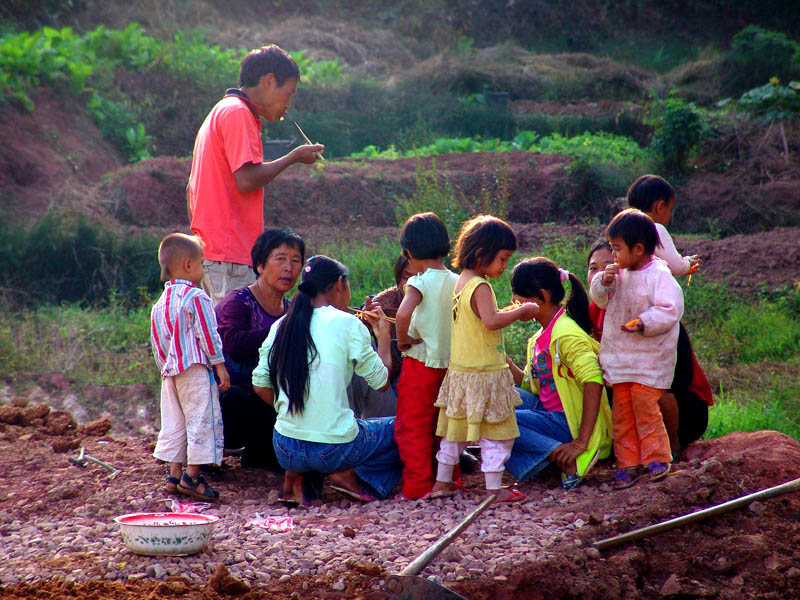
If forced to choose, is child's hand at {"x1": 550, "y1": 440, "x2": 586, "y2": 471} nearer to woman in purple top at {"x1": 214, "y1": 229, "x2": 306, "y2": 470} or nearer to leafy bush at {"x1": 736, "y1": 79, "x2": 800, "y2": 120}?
woman in purple top at {"x1": 214, "y1": 229, "x2": 306, "y2": 470}

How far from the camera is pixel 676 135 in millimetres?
12281

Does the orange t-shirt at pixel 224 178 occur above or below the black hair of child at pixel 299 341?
above

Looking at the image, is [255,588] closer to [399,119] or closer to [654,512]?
[654,512]

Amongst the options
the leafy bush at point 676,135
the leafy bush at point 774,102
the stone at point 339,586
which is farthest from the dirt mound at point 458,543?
the leafy bush at point 774,102

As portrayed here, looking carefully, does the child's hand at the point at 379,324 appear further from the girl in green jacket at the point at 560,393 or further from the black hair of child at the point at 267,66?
the black hair of child at the point at 267,66

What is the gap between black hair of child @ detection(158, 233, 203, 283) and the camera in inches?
175

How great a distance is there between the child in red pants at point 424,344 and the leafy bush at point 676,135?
8.81 metres

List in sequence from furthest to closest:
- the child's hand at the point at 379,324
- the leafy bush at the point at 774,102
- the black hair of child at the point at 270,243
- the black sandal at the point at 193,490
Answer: the leafy bush at the point at 774,102, the black hair of child at the point at 270,243, the child's hand at the point at 379,324, the black sandal at the point at 193,490

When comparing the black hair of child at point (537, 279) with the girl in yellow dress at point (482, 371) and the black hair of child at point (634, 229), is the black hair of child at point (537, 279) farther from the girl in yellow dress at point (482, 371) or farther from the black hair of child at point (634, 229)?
the black hair of child at point (634, 229)

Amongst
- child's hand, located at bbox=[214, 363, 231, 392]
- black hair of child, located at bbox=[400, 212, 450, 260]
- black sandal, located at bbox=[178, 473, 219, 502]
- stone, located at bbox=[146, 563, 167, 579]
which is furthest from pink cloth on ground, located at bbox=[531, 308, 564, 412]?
stone, located at bbox=[146, 563, 167, 579]

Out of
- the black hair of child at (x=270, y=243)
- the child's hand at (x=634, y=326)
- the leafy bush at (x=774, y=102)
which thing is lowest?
the child's hand at (x=634, y=326)

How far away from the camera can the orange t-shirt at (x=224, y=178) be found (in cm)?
494

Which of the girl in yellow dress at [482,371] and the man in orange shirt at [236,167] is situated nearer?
the girl in yellow dress at [482,371]

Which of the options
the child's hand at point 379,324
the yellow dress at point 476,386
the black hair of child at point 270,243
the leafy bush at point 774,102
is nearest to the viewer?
the yellow dress at point 476,386
